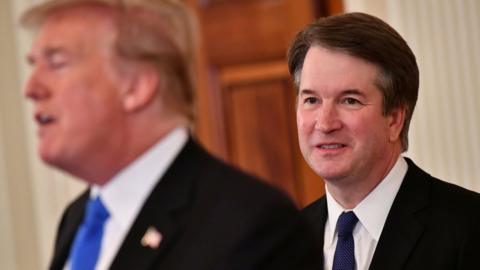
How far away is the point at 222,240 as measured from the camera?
64.5 inches

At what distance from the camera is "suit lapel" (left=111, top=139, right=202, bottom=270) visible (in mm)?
1655

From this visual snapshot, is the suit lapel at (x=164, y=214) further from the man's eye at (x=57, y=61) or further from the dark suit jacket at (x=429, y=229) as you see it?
the dark suit jacket at (x=429, y=229)

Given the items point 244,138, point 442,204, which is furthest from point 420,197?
point 244,138

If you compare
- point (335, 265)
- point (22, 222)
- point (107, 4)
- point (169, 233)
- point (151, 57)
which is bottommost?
point (22, 222)

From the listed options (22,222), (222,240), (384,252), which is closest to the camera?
(222,240)

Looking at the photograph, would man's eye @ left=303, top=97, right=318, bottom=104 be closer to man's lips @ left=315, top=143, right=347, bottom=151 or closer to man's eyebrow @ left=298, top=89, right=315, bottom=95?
man's eyebrow @ left=298, top=89, right=315, bottom=95

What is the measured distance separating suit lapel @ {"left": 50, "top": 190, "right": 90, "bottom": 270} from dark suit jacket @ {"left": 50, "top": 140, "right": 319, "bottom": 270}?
293 millimetres

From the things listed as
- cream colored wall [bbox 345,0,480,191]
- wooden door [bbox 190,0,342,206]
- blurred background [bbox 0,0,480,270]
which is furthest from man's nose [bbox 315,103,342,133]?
wooden door [bbox 190,0,342,206]

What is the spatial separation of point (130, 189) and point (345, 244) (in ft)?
3.04

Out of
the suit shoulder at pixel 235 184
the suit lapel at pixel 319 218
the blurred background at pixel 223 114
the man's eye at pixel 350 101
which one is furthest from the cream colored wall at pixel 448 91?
the suit shoulder at pixel 235 184

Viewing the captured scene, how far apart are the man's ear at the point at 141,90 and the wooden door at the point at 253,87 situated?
10.3ft

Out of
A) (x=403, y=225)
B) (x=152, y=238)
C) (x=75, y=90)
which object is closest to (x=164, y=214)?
(x=152, y=238)

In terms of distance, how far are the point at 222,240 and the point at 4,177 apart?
11.5 feet

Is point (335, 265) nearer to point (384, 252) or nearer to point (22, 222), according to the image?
point (384, 252)
